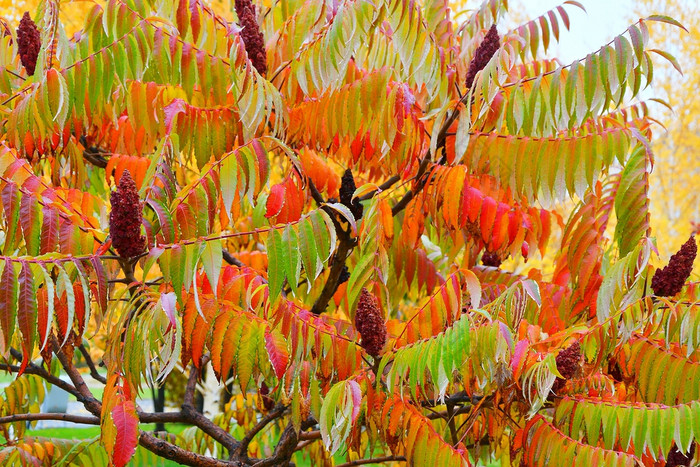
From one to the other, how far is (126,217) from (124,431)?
64 cm

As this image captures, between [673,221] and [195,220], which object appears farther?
[673,221]

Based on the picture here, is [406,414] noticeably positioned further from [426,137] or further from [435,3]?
[435,3]

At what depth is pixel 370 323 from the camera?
8.62 ft

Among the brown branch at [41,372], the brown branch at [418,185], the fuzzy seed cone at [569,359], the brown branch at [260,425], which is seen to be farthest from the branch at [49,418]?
the fuzzy seed cone at [569,359]

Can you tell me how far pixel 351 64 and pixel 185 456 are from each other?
6.65ft

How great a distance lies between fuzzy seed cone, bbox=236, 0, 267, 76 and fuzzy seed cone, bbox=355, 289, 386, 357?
1157mm

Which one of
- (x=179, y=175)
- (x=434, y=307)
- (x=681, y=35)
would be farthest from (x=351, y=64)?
(x=681, y=35)

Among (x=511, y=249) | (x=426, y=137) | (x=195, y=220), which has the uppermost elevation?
(x=426, y=137)

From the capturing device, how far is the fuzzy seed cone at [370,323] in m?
2.62

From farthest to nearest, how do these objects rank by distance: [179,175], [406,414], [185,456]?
[179,175] < [185,456] < [406,414]

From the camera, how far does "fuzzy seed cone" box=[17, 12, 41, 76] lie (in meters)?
3.20

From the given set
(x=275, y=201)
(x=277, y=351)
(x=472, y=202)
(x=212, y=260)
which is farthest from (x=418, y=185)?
(x=212, y=260)

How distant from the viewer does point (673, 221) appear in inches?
606

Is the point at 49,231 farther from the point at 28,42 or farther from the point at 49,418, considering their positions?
the point at 49,418
